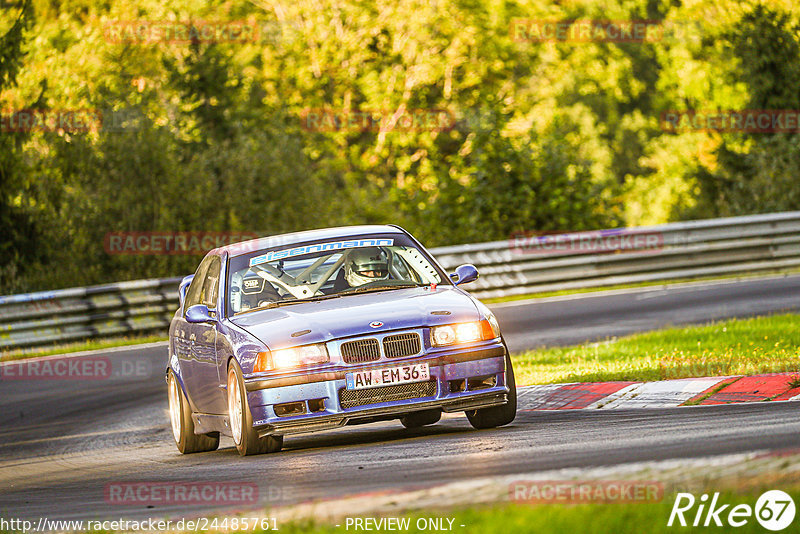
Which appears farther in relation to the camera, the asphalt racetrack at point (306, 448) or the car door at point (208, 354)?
the car door at point (208, 354)

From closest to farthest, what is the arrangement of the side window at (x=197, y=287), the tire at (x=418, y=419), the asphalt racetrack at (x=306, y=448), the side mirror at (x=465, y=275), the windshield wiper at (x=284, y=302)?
the asphalt racetrack at (x=306, y=448), the windshield wiper at (x=284, y=302), the side mirror at (x=465, y=275), the tire at (x=418, y=419), the side window at (x=197, y=287)

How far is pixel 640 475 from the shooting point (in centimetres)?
602

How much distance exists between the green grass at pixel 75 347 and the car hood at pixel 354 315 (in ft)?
32.9

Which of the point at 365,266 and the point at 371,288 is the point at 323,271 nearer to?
the point at 365,266

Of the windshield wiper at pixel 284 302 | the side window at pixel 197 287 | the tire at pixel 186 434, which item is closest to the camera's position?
the windshield wiper at pixel 284 302

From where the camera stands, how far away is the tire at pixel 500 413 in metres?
9.43

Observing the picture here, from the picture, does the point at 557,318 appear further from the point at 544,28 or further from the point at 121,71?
the point at 544,28

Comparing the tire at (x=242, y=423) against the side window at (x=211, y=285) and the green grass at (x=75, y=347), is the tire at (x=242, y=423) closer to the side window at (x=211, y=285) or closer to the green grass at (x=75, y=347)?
the side window at (x=211, y=285)

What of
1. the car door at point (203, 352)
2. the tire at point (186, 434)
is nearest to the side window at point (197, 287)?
the car door at point (203, 352)

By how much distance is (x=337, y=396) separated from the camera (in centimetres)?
889

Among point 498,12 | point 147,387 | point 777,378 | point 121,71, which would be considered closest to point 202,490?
point 777,378

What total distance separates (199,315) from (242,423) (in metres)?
1.18

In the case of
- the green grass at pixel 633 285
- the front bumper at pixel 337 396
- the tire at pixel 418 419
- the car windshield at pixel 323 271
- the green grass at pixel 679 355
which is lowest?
the green grass at pixel 633 285

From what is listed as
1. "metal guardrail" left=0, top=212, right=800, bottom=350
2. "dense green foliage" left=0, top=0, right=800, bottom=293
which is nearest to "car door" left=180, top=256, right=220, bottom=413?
"metal guardrail" left=0, top=212, right=800, bottom=350
